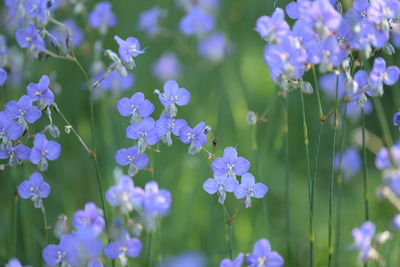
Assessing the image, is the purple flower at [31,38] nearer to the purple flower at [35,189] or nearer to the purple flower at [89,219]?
the purple flower at [35,189]

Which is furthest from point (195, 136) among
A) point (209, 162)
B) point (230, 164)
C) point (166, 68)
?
point (166, 68)

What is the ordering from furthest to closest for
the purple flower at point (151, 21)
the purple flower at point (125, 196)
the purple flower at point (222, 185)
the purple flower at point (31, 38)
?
the purple flower at point (151, 21), the purple flower at point (31, 38), the purple flower at point (222, 185), the purple flower at point (125, 196)

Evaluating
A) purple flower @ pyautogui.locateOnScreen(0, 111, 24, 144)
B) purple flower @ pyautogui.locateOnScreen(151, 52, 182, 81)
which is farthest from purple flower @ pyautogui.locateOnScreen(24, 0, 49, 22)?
purple flower @ pyautogui.locateOnScreen(151, 52, 182, 81)

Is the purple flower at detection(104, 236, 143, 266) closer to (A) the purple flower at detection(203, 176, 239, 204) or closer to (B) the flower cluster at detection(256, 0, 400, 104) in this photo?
(A) the purple flower at detection(203, 176, 239, 204)

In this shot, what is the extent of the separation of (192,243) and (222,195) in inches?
53.0

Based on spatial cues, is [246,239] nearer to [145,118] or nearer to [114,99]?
[114,99]

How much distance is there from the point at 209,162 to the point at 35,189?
1.58 meters

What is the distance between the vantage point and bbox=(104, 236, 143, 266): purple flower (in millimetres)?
1651

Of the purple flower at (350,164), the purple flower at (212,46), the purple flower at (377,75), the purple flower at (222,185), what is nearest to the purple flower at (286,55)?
the purple flower at (377,75)

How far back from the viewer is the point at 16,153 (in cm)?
189

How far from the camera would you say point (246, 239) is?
306 centimetres

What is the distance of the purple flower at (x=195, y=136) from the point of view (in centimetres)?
184

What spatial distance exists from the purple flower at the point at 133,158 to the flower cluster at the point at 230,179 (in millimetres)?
225

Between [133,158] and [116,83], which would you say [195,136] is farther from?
[116,83]
